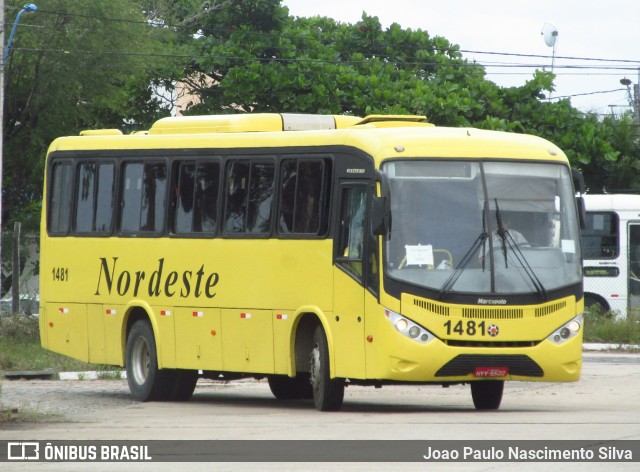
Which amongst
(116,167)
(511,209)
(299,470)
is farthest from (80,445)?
(116,167)

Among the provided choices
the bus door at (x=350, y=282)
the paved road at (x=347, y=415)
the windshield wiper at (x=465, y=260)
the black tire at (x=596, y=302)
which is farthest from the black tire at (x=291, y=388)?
the black tire at (x=596, y=302)

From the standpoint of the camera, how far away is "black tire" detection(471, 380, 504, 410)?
56.4 feet

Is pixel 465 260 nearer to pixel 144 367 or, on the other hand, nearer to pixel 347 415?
pixel 347 415

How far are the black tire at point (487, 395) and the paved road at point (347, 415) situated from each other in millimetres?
203

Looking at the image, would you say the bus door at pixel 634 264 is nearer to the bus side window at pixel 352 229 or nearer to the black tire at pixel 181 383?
the black tire at pixel 181 383

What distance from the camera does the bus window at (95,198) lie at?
20.0 meters

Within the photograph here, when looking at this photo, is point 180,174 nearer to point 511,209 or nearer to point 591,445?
point 511,209

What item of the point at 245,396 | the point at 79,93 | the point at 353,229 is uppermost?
the point at 79,93

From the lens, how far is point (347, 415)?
1600cm

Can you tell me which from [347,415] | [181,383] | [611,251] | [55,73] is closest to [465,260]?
[347,415]

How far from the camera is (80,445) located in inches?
505

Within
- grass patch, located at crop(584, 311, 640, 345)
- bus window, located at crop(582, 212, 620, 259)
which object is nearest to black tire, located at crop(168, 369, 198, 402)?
grass patch, located at crop(584, 311, 640, 345)

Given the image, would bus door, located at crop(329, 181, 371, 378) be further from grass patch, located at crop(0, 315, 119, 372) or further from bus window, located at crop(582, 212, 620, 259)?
bus window, located at crop(582, 212, 620, 259)

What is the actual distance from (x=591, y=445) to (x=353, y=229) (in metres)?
4.89
